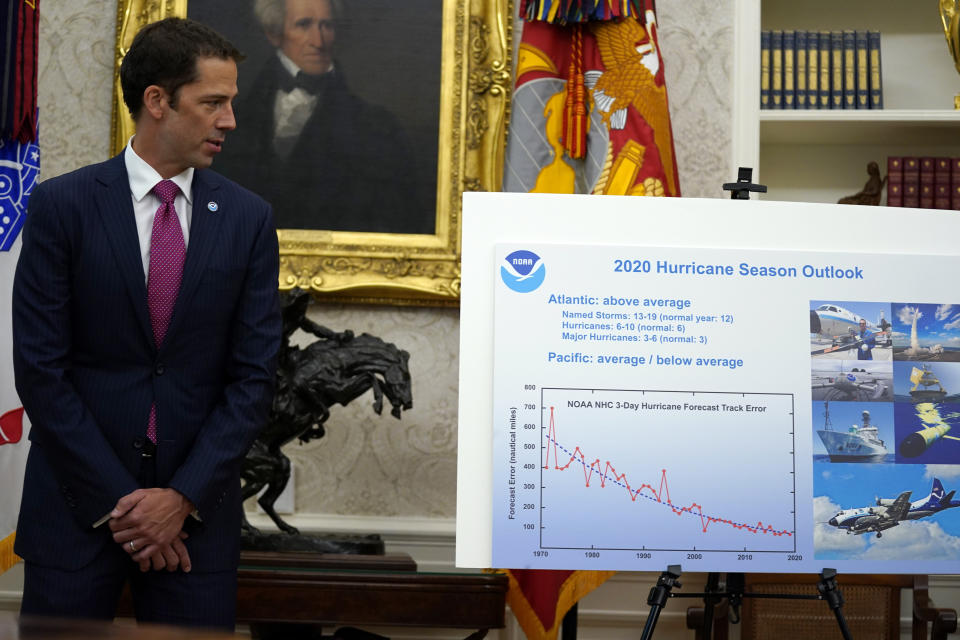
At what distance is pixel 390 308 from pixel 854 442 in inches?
76.9

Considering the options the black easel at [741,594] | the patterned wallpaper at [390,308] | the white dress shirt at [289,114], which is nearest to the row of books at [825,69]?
the patterned wallpaper at [390,308]

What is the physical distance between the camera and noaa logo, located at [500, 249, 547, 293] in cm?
243

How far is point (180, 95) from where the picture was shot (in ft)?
7.63

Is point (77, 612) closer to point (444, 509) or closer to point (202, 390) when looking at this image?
point (202, 390)

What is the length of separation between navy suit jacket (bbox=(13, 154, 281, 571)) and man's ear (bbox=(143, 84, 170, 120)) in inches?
5.6

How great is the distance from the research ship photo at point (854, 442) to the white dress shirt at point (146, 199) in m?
1.52

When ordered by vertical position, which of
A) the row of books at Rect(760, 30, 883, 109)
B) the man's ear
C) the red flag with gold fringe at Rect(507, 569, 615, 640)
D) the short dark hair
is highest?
the row of books at Rect(760, 30, 883, 109)

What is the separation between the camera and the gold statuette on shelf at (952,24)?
3.76 metres

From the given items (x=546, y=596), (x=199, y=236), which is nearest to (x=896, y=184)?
(x=546, y=596)

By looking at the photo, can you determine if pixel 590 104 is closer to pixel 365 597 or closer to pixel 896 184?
pixel 896 184

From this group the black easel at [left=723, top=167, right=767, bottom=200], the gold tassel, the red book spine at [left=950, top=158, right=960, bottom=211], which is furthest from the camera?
the red book spine at [left=950, top=158, right=960, bottom=211]

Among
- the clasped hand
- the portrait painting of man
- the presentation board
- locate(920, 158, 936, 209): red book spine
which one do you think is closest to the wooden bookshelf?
locate(920, 158, 936, 209): red book spine

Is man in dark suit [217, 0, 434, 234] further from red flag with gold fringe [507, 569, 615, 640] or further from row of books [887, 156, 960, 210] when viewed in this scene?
row of books [887, 156, 960, 210]

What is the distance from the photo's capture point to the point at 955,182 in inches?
151
